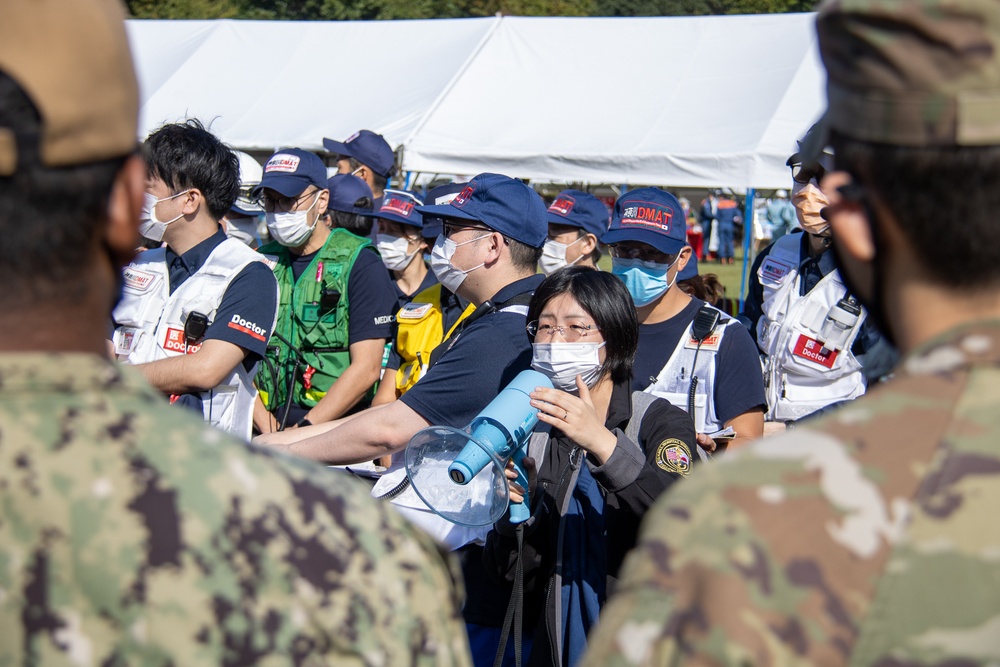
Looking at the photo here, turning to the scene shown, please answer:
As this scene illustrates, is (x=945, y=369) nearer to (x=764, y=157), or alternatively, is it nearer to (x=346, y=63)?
(x=764, y=157)

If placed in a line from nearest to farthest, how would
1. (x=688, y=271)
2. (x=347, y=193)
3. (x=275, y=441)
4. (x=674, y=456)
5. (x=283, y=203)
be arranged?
(x=674, y=456)
(x=275, y=441)
(x=688, y=271)
(x=283, y=203)
(x=347, y=193)

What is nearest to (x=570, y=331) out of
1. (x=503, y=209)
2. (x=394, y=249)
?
(x=503, y=209)

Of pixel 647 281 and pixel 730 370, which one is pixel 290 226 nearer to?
pixel 647 281

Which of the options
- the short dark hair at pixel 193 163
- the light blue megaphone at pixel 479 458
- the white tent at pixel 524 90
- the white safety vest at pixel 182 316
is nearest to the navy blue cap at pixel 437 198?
the short dark hair at pixel 193 163

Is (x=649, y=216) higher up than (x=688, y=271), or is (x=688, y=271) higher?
(x=649, y=216)

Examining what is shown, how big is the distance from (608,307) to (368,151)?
19.5ft

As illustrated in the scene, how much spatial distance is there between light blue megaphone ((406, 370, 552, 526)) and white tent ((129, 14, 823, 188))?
9.20 meters

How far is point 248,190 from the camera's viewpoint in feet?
28.1

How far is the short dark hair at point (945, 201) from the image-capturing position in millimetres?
1251

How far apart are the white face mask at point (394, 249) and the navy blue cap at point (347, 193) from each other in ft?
0.73

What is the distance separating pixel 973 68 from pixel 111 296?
114cm

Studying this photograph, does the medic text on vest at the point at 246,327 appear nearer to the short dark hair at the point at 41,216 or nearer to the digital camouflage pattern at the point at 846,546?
the short dark hair at the point at 41,216

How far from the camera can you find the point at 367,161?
29.7 ft

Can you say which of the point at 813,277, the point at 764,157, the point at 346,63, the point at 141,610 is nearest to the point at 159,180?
the point at 813,277
